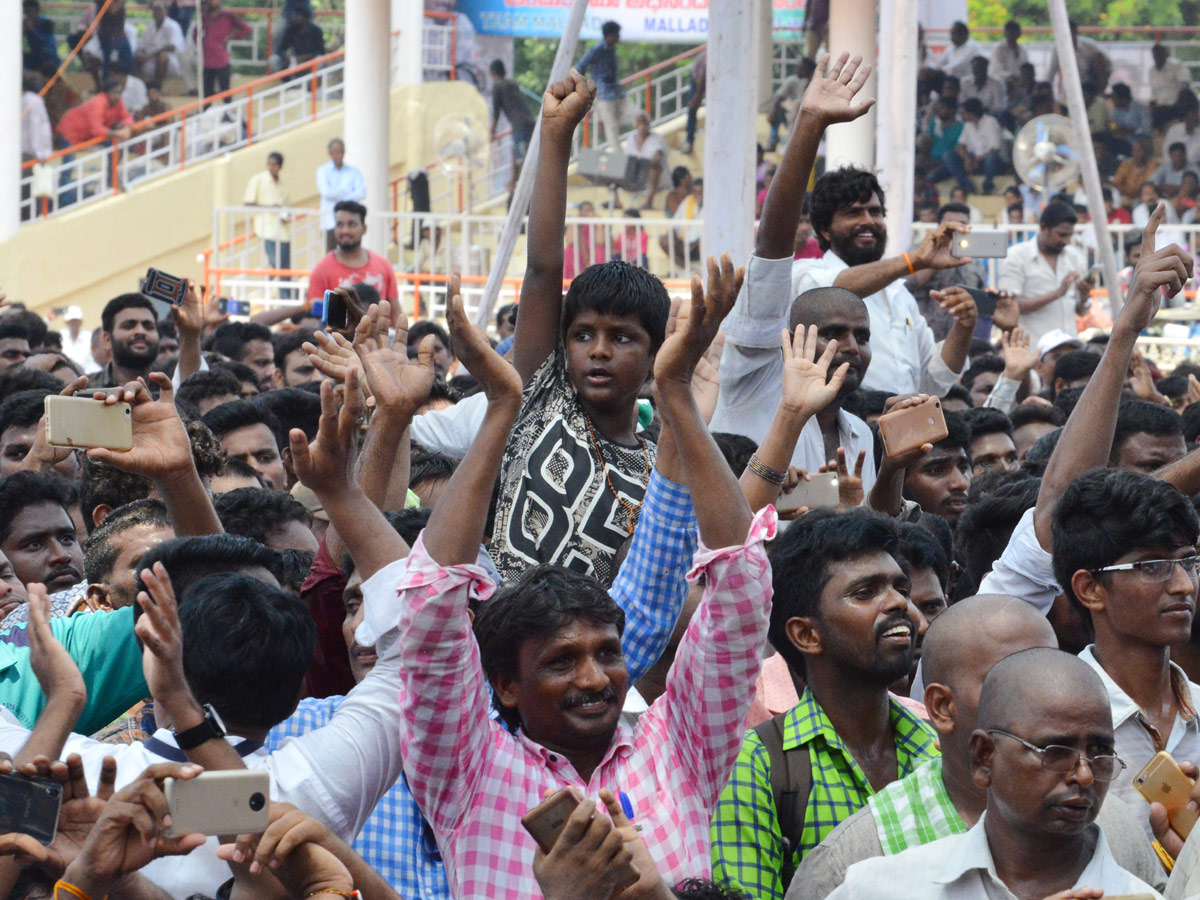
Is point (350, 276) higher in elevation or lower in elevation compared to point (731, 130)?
lower

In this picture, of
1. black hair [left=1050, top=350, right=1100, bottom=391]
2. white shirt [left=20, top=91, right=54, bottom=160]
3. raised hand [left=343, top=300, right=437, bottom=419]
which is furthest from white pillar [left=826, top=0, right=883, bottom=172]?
white shirt [left=20, top=91, right=54, bottom=160]

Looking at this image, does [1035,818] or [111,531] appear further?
[111,531]

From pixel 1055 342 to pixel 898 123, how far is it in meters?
2.53

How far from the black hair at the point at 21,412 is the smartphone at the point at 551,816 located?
3.67 metres

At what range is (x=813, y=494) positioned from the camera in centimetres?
438

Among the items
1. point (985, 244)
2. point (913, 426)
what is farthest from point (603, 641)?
point (985, 244)

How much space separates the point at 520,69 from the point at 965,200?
10.4m

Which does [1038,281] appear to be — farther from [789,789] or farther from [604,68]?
[604,68]

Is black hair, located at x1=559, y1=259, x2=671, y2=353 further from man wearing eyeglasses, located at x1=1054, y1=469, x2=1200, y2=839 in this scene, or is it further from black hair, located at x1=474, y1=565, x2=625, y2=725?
man wearing eyeglasses, located at x1=1054, y1=469, x2=1200, y2=839

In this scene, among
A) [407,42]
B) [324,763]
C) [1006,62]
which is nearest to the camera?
[324,763]

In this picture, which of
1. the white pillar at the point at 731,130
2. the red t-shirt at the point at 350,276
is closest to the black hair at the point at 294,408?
the white pillar at the point at 731,130

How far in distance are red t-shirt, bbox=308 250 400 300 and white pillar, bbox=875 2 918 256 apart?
3197 mm

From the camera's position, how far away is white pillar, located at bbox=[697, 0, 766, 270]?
605cm

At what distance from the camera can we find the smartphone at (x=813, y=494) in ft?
14.3
